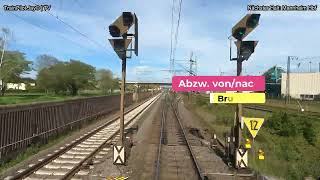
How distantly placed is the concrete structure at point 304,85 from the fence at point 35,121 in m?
107

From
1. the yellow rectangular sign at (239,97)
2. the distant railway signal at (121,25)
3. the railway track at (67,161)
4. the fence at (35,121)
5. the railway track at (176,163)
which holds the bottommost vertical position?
the railway track at (176,163)

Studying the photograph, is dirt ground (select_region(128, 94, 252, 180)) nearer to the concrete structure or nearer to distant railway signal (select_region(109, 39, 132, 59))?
distant railway signal (select_region(109, 39, 132, 59))

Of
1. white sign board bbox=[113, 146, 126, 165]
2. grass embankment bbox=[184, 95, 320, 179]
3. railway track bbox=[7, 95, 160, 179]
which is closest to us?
railway track bbox=[7, 95, 160, 179]

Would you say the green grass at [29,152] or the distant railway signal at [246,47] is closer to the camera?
the distant railway signal at [246,47]

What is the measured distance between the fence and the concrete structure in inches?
4224

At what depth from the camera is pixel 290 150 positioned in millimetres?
26000

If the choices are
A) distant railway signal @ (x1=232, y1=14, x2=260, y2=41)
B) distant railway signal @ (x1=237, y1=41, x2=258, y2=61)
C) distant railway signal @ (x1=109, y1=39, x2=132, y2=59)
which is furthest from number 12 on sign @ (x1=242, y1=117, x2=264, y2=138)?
distant railway signal @ (x1=109, y1=39, x2=132, y2=59)

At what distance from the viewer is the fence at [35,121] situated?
16250 mm

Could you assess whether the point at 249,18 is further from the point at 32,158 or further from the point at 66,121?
the point at 66,121

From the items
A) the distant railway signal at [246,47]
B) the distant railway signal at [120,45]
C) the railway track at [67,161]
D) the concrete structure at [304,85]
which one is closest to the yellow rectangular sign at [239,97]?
the distant railway signal at [246,47]

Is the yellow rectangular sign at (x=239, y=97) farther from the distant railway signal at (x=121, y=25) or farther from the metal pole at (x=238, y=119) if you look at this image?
the distant railway signal at (x=121, y=25)

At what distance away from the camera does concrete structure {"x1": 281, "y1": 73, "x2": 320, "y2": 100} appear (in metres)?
128

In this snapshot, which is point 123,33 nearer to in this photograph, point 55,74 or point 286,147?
point 286,147

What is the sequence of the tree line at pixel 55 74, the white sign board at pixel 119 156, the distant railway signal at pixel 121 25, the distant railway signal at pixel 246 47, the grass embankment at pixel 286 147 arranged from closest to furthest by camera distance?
the distant railway signal at pixel 121 25
the distant railway signal at pixel 246 47
the white sign board at pixel 119 156
the grass embankment at pixel 286 147
the tree line at pixel 55 74
